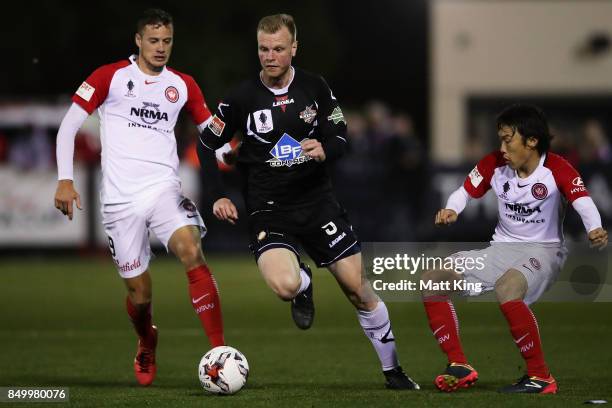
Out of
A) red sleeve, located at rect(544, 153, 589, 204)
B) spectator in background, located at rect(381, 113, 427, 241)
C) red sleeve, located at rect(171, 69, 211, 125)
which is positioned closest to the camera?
red sleeve, located at rect(544, 153, 589, 204)

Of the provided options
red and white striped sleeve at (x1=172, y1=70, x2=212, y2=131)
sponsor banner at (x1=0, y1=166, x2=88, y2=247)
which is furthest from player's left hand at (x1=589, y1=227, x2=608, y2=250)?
sponsor banner at (x1=0, y1=166, x2=88, y2=247)

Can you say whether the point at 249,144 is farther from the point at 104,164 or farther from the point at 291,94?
the point at 104,164

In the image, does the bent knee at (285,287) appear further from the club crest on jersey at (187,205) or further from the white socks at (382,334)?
the club crest on jersey at (187,205)

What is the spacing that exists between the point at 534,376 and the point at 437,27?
18.9 m

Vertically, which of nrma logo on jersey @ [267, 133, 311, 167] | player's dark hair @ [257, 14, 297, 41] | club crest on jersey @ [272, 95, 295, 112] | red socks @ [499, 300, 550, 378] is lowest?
red socks @ [499, 300, 550, 378]

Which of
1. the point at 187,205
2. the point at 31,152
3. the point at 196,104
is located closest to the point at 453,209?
the point at 187,205

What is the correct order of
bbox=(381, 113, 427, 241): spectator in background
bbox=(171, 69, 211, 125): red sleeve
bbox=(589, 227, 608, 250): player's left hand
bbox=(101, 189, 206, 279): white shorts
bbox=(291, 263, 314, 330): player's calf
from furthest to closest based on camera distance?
bbox=(381, 113, 427, 241): spectator in background, bbox=(171, 69, 211, 125): red sleeve, bbox=(101, 189, 206, 279): white shorts, bbox=(291, 263, 314, 330): player's calf, bbox=(589, 227, 608, 250): player's left hand

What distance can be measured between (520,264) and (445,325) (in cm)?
55

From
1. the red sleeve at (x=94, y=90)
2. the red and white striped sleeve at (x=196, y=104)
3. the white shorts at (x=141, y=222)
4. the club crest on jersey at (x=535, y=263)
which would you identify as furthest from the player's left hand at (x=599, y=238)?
the red sleeve at (x=94, y=90)

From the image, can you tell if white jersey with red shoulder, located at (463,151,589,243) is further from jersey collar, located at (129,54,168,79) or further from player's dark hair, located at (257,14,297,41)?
jersey collar, located at (129,54,168,79)

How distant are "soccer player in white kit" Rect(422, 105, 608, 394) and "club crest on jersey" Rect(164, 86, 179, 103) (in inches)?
75.9

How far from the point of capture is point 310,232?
7770 millimetres

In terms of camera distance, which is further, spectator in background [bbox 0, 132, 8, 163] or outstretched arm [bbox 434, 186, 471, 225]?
spectator in background [bbox 0, 132, 8, 163]

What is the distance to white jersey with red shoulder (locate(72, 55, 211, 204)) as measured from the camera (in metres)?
8.20
